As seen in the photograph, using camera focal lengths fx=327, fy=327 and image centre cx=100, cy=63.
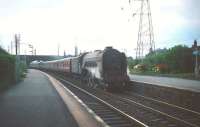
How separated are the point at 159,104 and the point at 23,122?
310 inches

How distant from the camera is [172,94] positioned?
61.1 ft

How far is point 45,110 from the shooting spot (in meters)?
15.0

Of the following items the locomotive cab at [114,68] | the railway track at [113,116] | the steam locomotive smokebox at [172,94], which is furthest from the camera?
the locomotive cab at [114,68]

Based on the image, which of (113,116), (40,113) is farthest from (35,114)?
(113,116)

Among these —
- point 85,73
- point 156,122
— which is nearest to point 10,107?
point 156,122

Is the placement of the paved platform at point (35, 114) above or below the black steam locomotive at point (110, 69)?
below

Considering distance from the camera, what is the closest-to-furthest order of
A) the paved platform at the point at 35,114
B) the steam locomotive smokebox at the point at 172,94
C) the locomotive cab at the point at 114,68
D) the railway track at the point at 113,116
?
1. the railway track at the point at 113,116
2. the paved platform at the point at 35,114
3. the steam locomotive smokebox at the point at 172,94
4. the locomotive cab at the point at 114,68

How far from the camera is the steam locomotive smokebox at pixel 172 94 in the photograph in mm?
16312

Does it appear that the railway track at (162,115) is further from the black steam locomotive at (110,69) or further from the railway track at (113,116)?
the black steam locomotive at (110,69)

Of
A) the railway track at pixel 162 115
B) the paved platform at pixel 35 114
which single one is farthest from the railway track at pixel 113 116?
the paved platform at pixel 35 114

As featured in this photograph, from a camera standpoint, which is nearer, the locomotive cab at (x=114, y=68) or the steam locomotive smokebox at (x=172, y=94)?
the steam locomotive smokebox at (x=172, y=94)

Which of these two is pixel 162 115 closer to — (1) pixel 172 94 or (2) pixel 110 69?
(1) pixel 172 94

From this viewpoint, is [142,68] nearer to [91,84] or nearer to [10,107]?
[91,84]

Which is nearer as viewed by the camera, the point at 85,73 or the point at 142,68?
the point at 85,73
